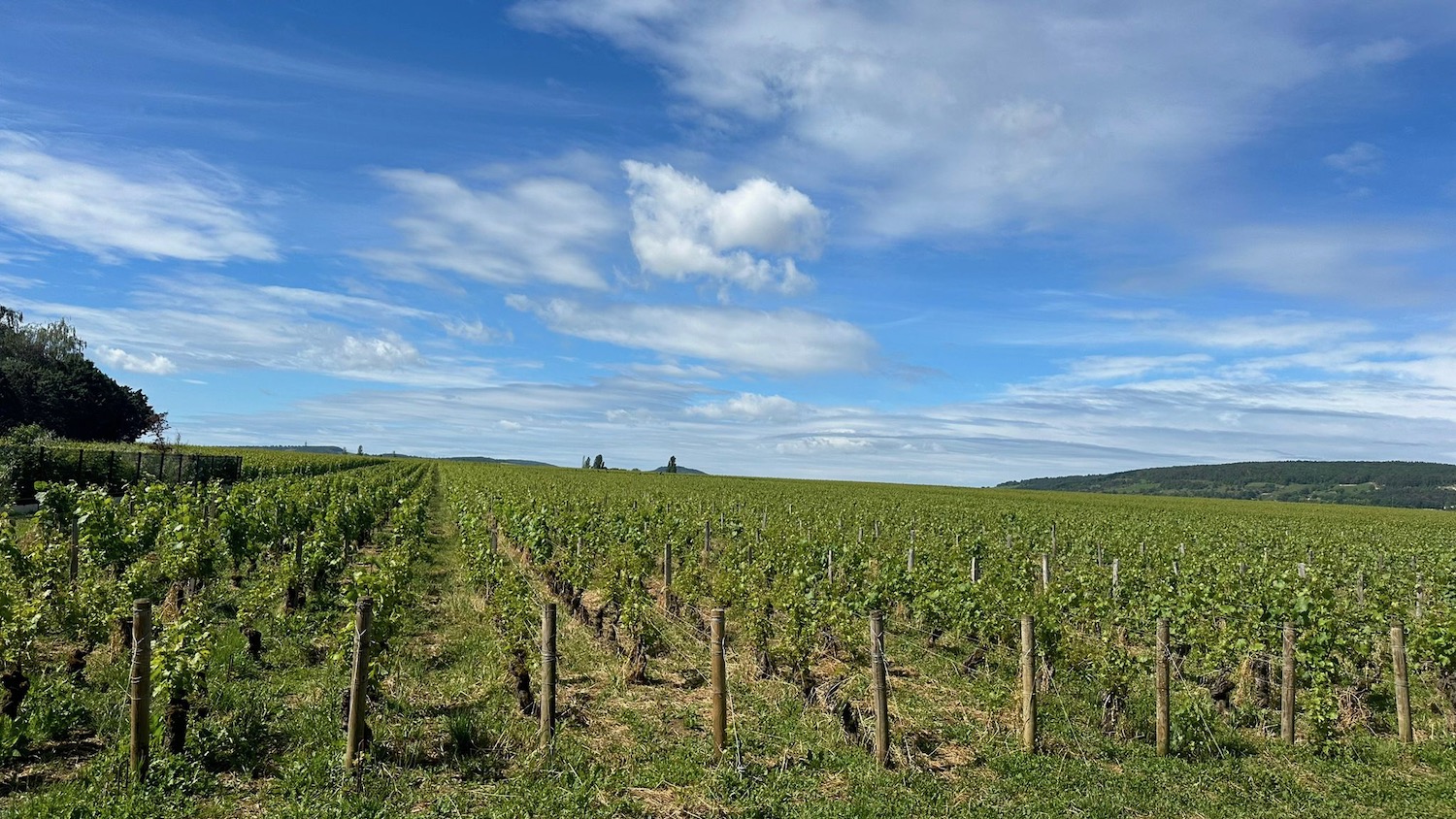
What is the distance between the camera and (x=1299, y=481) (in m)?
169

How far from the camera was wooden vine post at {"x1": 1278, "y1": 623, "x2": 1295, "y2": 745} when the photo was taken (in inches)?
333

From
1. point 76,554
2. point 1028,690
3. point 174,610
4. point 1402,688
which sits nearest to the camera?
point 1028,690

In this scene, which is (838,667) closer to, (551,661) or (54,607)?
(551,661)

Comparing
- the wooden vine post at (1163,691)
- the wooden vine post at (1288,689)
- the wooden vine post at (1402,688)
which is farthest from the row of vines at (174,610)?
the wooden vine post at (1402,688)

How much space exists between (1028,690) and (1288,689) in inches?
122

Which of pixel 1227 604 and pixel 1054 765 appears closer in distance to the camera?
A: pixel 1054 765

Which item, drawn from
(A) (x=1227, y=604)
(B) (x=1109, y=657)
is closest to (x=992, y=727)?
(B) (x=1109, y=657)

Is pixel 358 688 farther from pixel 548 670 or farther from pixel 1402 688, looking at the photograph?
pixel 1402 688

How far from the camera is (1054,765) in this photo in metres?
7.65

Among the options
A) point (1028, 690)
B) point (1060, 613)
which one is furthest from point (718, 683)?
point (1060, 613)

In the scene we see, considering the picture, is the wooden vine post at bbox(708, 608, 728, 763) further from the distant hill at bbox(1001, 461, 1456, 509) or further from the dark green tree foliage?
the distant hill at bbox(1001, 461, 1456, 509)

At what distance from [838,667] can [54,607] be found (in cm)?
901

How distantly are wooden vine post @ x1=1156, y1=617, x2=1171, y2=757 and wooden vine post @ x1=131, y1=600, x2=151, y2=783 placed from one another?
31.1 feet

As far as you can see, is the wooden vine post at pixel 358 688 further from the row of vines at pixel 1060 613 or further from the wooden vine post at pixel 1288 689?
the wooden vine post at pixel 1288 689
